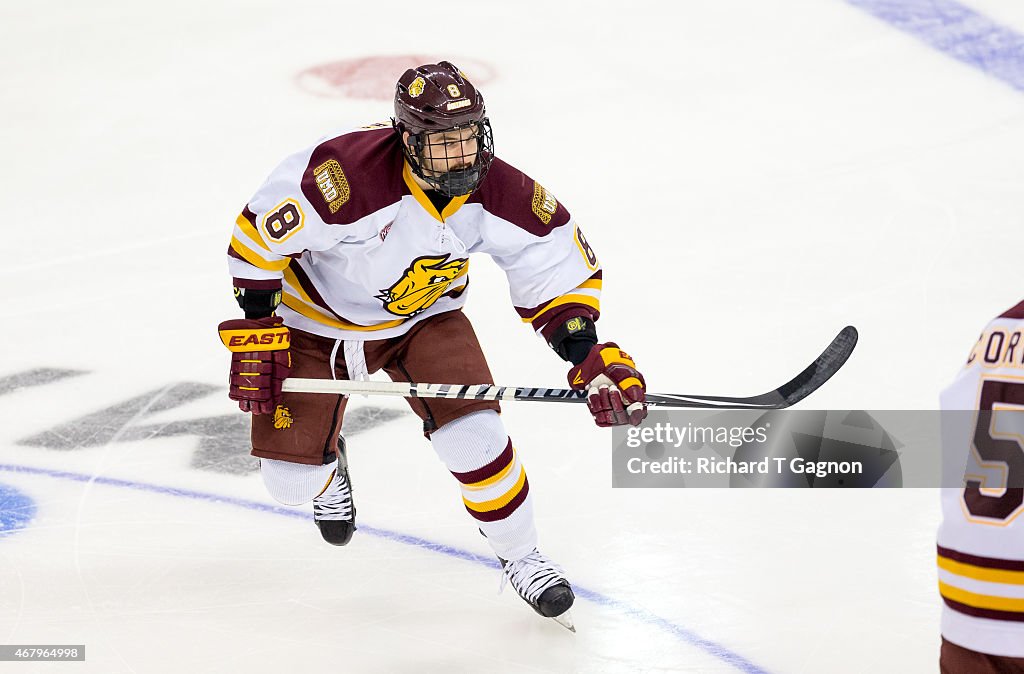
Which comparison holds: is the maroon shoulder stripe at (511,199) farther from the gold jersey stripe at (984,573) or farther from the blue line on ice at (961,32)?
the blue line on ice at (961,32)

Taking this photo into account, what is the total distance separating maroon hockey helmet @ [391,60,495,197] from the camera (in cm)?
266

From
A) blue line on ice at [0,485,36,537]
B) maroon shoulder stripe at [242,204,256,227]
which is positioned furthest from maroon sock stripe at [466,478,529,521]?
blue line on ice at [0,485,36,537]

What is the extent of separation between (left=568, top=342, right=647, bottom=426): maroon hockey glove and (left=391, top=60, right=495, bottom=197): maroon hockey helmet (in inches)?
17.1

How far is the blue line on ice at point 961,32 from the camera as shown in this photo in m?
6.43

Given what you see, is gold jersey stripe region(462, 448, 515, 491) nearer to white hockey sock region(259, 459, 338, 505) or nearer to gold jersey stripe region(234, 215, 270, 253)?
white hockey sock region(259, 459, 338, 505)

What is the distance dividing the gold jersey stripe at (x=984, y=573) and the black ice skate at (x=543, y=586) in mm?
1257

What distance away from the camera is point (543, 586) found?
286 centimetres

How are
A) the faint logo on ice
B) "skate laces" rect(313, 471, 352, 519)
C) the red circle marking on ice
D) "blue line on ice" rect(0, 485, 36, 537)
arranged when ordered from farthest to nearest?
1. the red circle marking on ice
2. the faint logo on ice
3. "blue line on ice" rect(0, 485, 36, 537)
4. "skate laces" rect(313, 471, 352, 519)

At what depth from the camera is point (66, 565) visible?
3.15m

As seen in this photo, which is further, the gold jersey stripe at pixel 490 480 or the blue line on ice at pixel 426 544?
the gold jersey stripe at pixel 490 480

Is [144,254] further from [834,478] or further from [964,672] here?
[964,672]

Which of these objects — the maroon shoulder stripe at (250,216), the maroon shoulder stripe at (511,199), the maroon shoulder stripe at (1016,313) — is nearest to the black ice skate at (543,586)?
the maroon shoulder stripe at (511,199)

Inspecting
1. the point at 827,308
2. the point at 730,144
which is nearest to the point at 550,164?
the point at 730,144

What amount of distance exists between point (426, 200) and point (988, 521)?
1477mm
